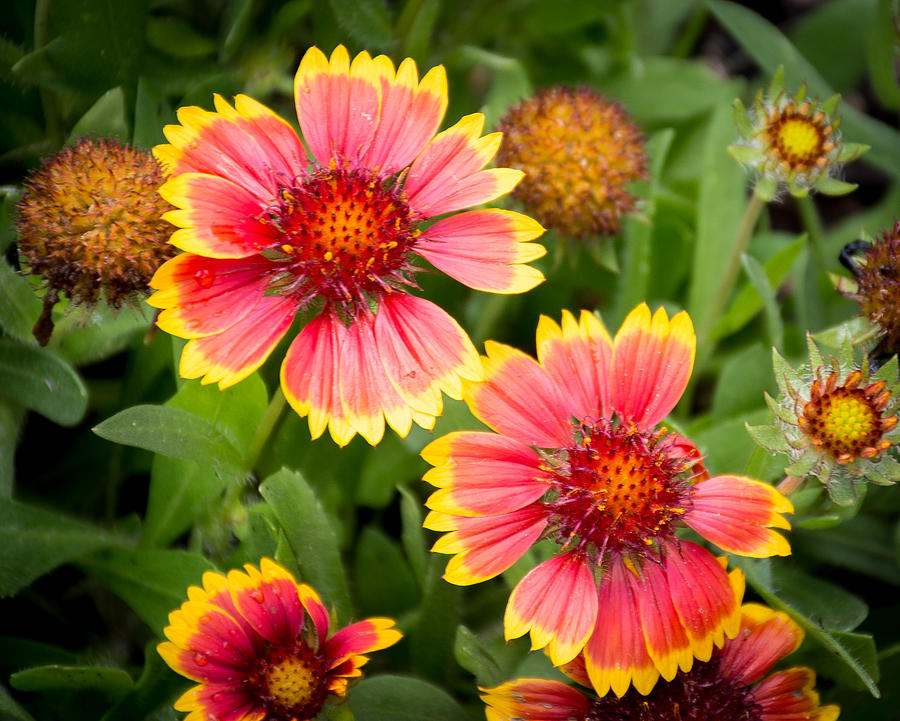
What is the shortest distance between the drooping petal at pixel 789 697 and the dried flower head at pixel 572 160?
2.50 ft

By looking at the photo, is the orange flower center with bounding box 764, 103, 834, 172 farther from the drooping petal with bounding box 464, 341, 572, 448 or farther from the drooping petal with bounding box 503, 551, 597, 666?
the drooping petal with bounding box 503, 551, 597, 666

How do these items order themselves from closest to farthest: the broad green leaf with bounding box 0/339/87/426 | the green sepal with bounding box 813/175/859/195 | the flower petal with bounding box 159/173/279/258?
1. the flower petal with bounding box 159/173/279/258
2. the broad green leaf with bounding box 0/339/87/426
3. the green sepal with bounding box 813/175/859/195

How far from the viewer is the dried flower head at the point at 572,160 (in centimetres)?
150

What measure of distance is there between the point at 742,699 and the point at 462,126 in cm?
92

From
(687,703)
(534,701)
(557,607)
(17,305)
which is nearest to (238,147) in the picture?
(17,305)

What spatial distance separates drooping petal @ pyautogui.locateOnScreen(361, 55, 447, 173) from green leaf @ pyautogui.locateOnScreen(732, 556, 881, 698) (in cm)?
81

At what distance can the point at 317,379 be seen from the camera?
1170 mm

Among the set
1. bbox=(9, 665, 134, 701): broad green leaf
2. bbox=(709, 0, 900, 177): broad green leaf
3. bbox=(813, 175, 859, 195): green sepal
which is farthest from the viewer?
bbox=(709, 0, 900, 177): broad green leaf

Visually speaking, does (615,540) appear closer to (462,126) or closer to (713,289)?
(462,126)

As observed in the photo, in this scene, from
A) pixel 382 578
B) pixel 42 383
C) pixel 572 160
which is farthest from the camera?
pixel 382 578

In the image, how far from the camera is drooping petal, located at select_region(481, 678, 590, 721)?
122 cm

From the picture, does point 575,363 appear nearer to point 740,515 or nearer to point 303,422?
point 740,515

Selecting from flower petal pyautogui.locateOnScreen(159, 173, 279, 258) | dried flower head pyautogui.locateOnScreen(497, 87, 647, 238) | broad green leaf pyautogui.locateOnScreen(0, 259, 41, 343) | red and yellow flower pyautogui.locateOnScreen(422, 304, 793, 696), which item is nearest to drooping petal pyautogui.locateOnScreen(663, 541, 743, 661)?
red and yellow flower pyautogui.locateOnScreen(422, 304, 793, 696)

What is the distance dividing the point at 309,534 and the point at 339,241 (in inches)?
16.6
